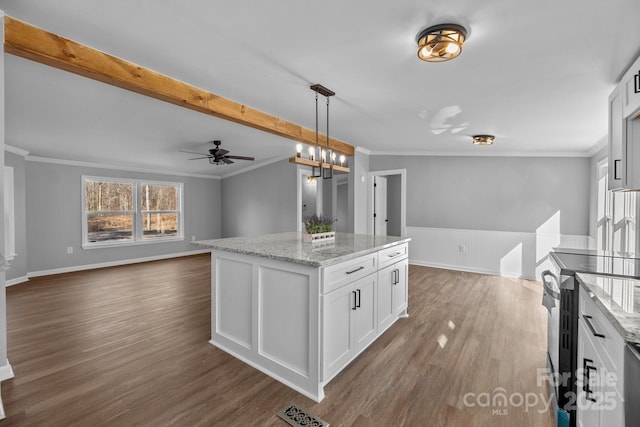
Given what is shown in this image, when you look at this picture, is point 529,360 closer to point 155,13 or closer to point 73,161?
point 155,13

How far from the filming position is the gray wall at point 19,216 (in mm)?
4836

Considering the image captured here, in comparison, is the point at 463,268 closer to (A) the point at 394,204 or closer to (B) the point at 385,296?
(A) the point at 394,204

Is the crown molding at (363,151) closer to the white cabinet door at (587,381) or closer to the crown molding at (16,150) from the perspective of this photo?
the white cabinet door at (587,381)

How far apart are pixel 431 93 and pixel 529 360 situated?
2.44 m

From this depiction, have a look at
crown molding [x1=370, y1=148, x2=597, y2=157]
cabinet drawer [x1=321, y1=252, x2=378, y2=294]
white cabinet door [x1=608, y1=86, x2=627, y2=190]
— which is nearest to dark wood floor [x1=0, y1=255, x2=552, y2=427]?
cabinet drawer [x1=321, y1=252, x2=378, y2=294]

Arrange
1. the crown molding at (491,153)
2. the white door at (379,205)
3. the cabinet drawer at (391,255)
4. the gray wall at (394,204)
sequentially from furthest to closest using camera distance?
1. the gray wall at (394,204)
2. the white door at (379,205)
3. the crown molding at (491,153)
4. the cabinet drawer at (391,255)

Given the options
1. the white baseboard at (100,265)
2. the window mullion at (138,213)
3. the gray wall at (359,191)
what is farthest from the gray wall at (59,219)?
the gray wall at (359,191)

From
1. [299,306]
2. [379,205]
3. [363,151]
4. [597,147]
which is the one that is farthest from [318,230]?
[597,147]

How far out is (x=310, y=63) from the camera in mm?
2309

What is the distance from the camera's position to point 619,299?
1.22 m

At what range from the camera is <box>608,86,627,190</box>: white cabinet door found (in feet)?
6.59

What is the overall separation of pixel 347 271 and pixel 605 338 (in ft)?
4.67

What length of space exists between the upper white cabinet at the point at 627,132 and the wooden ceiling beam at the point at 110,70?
128 inches

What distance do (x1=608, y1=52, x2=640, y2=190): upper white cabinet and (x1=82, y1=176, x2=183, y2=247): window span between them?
7758 millimetres
